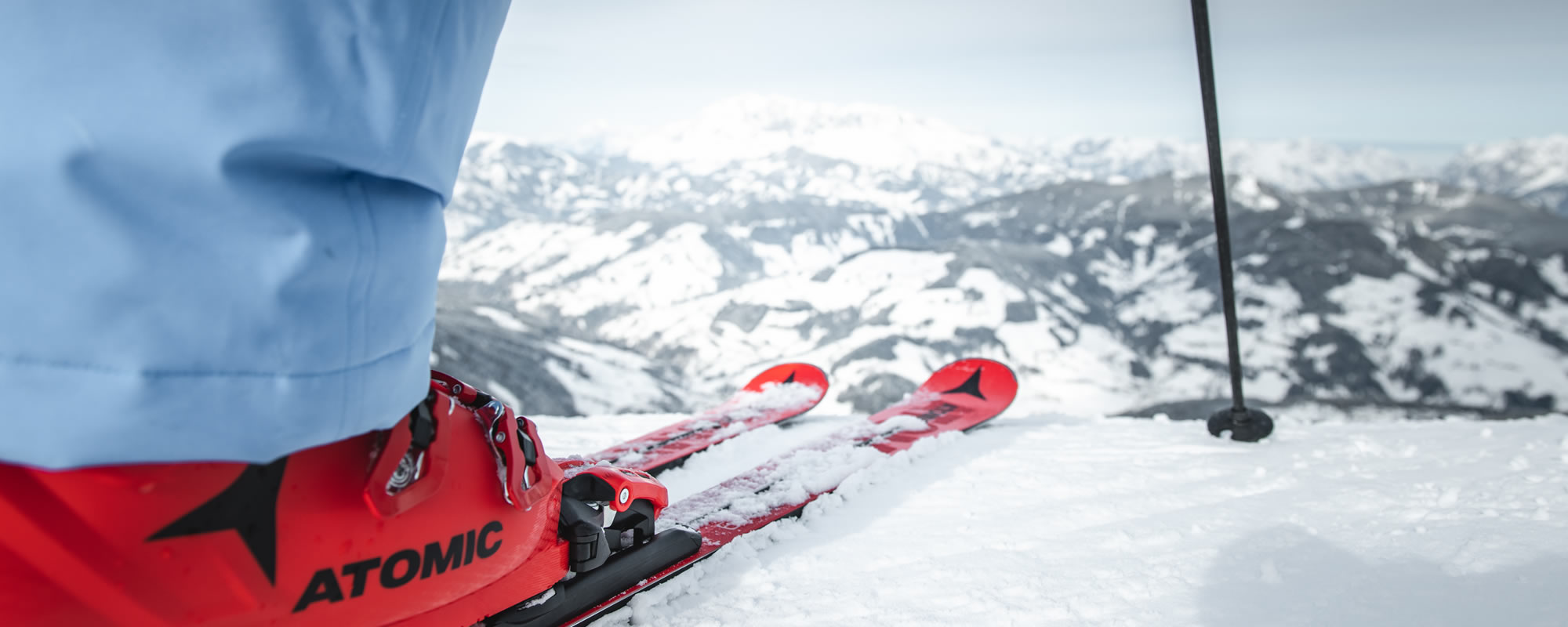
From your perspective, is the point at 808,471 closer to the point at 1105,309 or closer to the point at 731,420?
the point at 731,420

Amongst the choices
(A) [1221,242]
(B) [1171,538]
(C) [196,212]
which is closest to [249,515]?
(C) [196,212]

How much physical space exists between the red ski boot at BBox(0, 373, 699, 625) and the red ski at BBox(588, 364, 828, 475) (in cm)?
125

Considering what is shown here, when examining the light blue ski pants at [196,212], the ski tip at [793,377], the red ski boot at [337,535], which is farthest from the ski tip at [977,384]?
the light blue ski pants at [196,212]

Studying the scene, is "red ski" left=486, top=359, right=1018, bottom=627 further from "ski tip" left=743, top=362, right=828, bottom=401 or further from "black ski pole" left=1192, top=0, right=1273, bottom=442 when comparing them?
"black ski pole" left=1192, top=0, right=1273, bottom=442

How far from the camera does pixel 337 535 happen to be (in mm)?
1214

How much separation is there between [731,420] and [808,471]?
138 cm

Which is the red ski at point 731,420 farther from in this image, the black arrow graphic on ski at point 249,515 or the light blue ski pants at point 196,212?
the light blue ski pants at point 196,212

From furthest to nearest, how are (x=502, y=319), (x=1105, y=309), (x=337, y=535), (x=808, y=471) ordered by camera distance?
(x=1105, y=309)
(x=502, y=319)
(x=808, y=471)
(x=337, y=535)

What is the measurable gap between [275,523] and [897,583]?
5.50 ft

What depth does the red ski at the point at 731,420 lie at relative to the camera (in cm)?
361

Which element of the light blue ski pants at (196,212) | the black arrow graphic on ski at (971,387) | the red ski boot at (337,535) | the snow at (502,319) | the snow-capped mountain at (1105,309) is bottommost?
the snow-capped mountain at (1105,309)

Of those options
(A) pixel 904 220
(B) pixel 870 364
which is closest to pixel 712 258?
(A) pixel 904 220

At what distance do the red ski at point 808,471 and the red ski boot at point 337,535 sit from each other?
4 centimetres

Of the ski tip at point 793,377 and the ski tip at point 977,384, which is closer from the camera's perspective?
the ski tip at point 977,384
